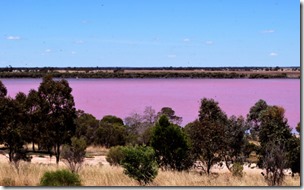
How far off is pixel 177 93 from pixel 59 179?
13041mm

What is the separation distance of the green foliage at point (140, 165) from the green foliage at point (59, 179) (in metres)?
0.75

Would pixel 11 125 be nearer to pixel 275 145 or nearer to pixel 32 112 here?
pixel 32 112

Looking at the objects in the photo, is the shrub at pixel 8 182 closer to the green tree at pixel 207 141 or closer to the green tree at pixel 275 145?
the green tree at pixel 275 145

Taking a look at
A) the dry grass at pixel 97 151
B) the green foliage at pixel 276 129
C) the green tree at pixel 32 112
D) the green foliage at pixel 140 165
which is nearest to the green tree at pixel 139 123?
the dry grass at pixel 97 151

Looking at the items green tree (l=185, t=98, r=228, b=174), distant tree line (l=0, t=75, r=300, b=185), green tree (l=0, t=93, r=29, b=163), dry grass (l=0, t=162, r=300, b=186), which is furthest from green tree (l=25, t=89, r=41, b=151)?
dry grass (l=0, t=162, r=300, b=186)

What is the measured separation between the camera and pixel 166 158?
10.9 m

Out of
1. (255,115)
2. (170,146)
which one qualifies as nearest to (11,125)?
(170,146)

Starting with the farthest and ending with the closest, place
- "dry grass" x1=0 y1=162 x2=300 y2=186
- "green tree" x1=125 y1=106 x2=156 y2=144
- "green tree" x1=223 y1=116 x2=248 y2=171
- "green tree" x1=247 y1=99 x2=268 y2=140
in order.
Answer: "green tree" x1=125 y1=106 x2=156 y2=144 < "green tree" x1=247 y1=99 x2=268 y2=140 < "green tree" x1=223 y1=116 x2=248 y2=171 < "dry grass" x1=0 y1=162 x2=300 y2=186

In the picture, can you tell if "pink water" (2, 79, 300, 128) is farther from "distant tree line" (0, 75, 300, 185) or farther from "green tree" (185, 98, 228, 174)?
"green tree" (185, 98, 228, 174)

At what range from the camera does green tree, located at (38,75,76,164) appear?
1562 cm

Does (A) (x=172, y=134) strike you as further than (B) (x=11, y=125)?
No

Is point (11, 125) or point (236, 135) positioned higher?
point (11, 125)

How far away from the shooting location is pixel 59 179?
21.4ft

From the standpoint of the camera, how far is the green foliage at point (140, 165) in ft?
22.6
